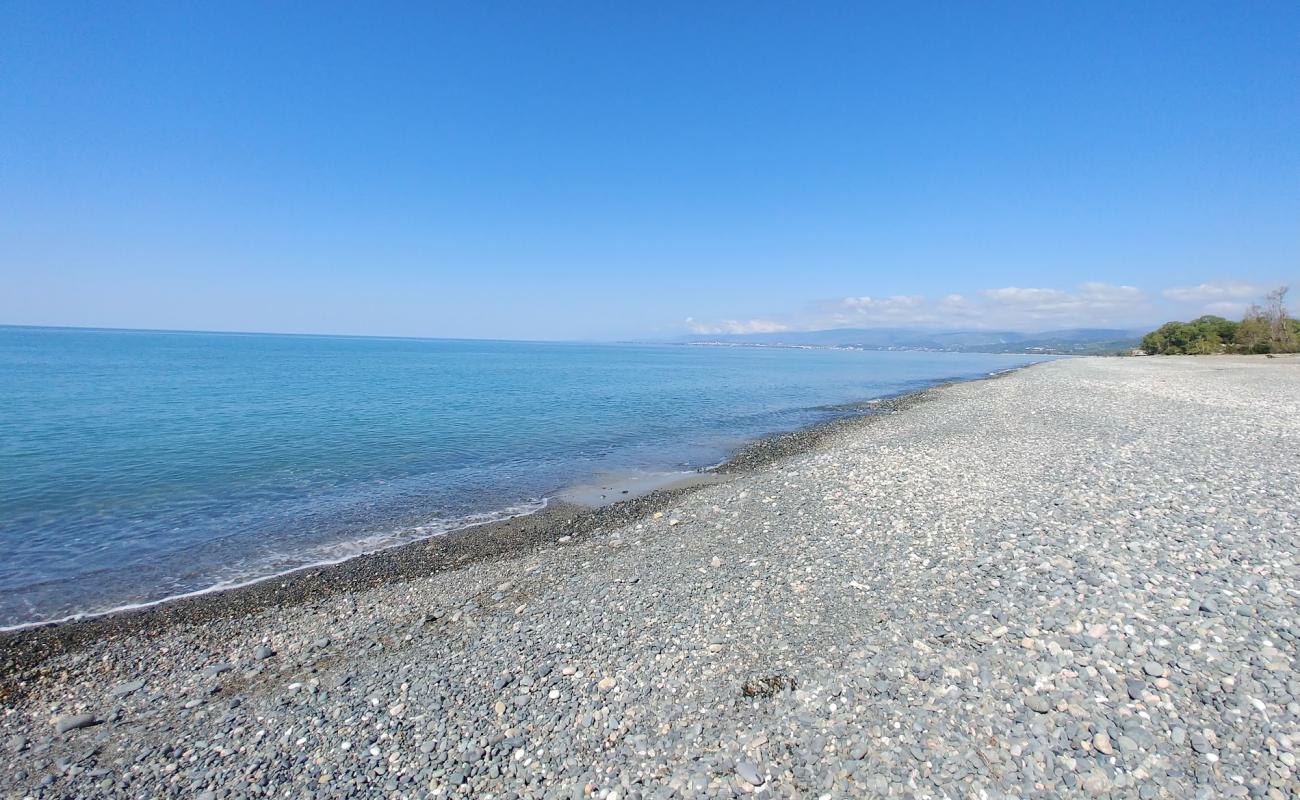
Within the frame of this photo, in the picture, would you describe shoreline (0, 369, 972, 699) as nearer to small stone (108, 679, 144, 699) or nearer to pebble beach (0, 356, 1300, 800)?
pebble beach (0, 356, 1300, 800)

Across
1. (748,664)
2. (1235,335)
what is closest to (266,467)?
(748,664)

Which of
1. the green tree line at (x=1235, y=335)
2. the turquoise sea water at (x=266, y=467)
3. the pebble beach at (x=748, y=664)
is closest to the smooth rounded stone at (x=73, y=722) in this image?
the pebble beach at (x=748, y=664)

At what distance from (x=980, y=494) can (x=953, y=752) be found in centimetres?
911

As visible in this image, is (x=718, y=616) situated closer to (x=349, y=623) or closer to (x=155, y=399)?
(x=349, y=623)

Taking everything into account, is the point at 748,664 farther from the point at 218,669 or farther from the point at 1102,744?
the point at 218,669

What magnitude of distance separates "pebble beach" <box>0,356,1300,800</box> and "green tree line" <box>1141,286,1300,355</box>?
273 ft

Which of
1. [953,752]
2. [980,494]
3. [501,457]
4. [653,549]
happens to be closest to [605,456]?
[501,457]

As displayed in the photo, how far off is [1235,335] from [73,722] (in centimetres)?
11003

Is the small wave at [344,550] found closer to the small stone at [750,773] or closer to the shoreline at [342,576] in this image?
the shoreline at [342,576]

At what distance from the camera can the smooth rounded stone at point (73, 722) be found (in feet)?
22.5

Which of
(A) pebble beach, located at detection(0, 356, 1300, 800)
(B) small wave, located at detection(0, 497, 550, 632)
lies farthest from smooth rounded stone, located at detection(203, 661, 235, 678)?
(B) small wave, located at detection(0, 497, 550, 632)

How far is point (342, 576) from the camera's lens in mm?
11695

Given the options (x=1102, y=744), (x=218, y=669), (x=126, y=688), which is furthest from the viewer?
(x=218, y=669)

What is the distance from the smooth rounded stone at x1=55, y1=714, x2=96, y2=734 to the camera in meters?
6.87
